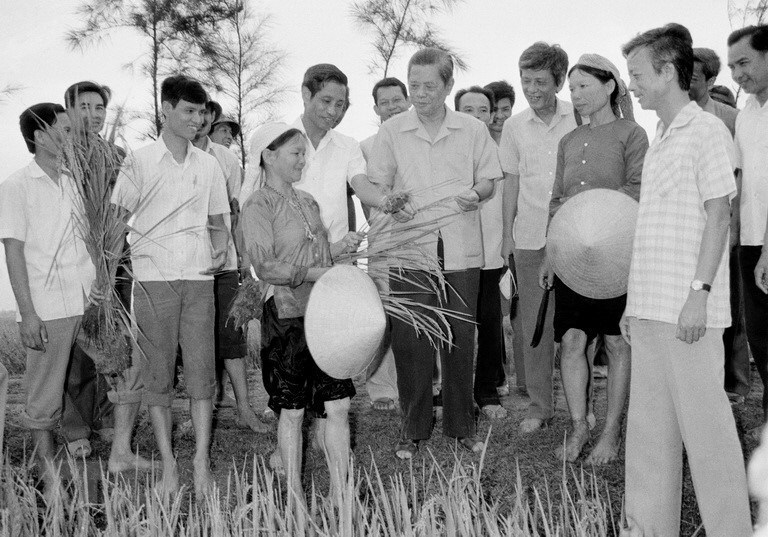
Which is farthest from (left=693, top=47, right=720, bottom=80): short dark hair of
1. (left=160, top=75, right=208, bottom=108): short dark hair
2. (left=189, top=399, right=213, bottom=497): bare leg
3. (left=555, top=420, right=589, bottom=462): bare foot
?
(left=189, top=399, right=213, bottom=497): bare leg

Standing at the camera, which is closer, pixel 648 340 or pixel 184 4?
pixel 648 340

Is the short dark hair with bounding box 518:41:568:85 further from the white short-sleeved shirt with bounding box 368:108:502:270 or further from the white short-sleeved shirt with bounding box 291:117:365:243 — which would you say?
the white short-sleeved shirt with bounding box 291:117:365:243

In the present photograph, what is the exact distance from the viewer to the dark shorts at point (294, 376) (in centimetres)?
348

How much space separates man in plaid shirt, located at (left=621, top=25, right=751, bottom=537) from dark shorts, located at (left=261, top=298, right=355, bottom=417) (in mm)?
1201

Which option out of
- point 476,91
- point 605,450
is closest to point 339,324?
point 605,450

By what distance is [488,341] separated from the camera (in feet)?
17.0

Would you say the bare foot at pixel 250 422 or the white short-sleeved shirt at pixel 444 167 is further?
the bare foot at pixel 250 422

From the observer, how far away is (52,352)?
3.96 metres

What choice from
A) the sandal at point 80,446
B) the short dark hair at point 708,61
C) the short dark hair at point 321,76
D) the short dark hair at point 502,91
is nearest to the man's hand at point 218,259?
the short dark hair at point 321,76

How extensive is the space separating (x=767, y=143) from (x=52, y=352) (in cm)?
348

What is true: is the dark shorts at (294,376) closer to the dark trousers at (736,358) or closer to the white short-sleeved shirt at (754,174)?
the white short-sleeved shirt at (754,174)

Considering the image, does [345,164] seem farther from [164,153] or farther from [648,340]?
[648,340]

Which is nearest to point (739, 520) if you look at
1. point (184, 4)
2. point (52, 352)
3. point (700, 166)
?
point (700, 166)

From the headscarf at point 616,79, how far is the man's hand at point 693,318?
1806mm
